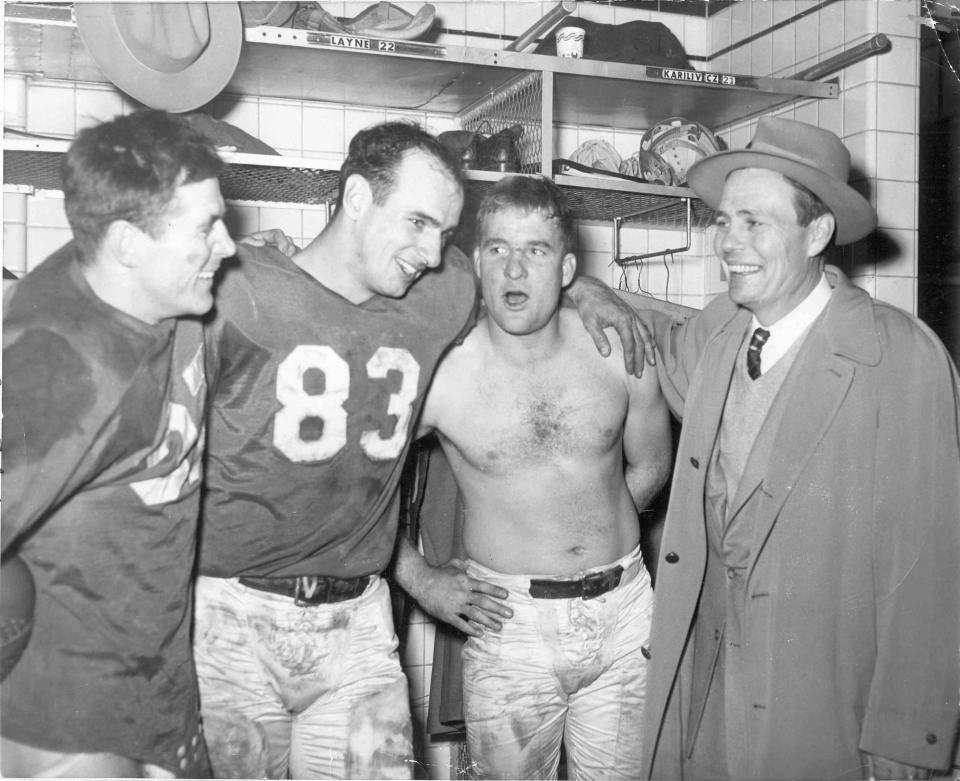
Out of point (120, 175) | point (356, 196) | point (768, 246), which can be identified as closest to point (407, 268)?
point (356, 196)

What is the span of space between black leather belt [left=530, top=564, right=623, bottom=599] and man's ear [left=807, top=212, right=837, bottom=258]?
94 cm

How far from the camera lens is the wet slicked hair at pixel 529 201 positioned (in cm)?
229

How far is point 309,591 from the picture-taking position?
1.97 metres

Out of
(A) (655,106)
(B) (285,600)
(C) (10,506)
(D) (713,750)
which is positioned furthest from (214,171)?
(A) (655,106)

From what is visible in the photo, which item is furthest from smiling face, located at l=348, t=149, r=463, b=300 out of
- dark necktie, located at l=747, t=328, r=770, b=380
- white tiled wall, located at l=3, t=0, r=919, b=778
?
white tiled wall, located at l=3, t=0, r=919, b=778

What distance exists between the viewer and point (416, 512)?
279cm

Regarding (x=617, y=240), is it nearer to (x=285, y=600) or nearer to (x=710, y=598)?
(x=710, y=598)

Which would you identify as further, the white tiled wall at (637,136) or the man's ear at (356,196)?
the white tiled wall at (637,136)

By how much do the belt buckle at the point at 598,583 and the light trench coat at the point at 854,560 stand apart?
0.33 meters

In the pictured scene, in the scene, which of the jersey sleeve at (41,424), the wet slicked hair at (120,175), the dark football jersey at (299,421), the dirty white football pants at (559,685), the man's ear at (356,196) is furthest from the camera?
the dirty white football pants at (559,685)

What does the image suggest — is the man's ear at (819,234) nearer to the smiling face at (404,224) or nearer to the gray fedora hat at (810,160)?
the gray fedora hat at (810,160)

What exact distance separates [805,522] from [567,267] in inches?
35.1

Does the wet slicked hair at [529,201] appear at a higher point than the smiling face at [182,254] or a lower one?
higher

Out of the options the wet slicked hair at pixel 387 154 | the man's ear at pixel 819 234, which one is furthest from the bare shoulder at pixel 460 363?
the man's ear at pixel 819 234
